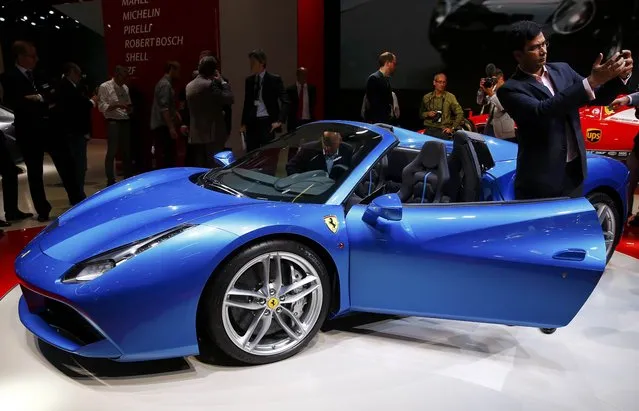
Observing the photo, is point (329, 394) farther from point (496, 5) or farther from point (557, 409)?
point (496, 5)

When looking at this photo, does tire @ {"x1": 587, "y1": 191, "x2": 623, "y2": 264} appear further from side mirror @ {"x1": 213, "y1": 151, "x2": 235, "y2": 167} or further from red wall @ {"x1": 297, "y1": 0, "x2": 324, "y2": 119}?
red wall @ {"x1": 297, "y1": 0, "x2": 324, "y2": 119}

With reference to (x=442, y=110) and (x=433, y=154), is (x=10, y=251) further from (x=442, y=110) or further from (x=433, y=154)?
(x=442, y=110)

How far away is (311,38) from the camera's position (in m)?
9.41

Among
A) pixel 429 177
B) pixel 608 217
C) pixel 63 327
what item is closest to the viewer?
pixel 63 327

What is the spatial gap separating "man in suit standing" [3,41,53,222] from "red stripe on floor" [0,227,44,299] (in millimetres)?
529

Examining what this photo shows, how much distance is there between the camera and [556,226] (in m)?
2.59

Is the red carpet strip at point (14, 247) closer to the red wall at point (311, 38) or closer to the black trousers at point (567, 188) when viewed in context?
the black trousers at point (567, 188)

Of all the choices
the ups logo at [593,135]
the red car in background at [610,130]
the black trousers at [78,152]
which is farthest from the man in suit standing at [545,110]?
the black trousers at [78,152]

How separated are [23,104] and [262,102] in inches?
90.0

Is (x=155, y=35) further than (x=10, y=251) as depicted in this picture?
Yes

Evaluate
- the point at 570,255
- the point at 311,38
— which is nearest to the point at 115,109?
the point at 311,38

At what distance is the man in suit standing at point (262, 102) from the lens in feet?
19.1

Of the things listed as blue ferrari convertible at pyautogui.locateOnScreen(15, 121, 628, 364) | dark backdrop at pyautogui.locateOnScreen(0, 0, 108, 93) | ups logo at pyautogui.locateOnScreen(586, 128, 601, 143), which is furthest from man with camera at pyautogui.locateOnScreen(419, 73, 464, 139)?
dark backdrop at pyautogui.locateOnScreen(0, 0, 108, 93)

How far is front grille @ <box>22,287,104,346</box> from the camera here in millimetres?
2285
